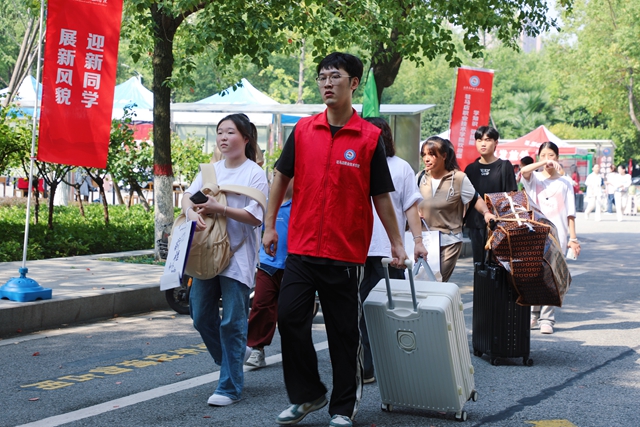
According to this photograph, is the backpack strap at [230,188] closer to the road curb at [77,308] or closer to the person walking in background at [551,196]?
the road curb at [77,308]

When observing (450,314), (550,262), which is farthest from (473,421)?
(550,262)

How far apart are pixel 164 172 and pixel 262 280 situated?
6189 millimetres

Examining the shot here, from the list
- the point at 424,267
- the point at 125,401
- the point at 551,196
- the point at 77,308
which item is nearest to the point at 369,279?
the point at 424,267

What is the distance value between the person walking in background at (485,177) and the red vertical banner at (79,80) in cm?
353

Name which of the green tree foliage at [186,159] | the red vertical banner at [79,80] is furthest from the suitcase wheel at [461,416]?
the green tree foliage at [186,159]

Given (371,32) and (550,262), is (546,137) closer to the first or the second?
(371,32)

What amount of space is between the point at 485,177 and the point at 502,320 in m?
1.76

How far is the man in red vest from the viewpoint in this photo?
4.55 m

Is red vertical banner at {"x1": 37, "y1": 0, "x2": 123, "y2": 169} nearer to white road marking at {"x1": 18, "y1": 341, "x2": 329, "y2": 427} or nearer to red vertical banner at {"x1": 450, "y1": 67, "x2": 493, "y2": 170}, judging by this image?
white road marking at {"x1": 18, "y1": 341, "x2": 329, "y2": 427}

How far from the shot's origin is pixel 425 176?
6.82 metres

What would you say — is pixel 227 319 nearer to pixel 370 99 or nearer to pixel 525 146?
pixel 370 99

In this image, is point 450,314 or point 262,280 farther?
point 262,280

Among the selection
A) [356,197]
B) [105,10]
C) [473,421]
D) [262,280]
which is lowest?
[473,421]

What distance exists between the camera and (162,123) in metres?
12.2
